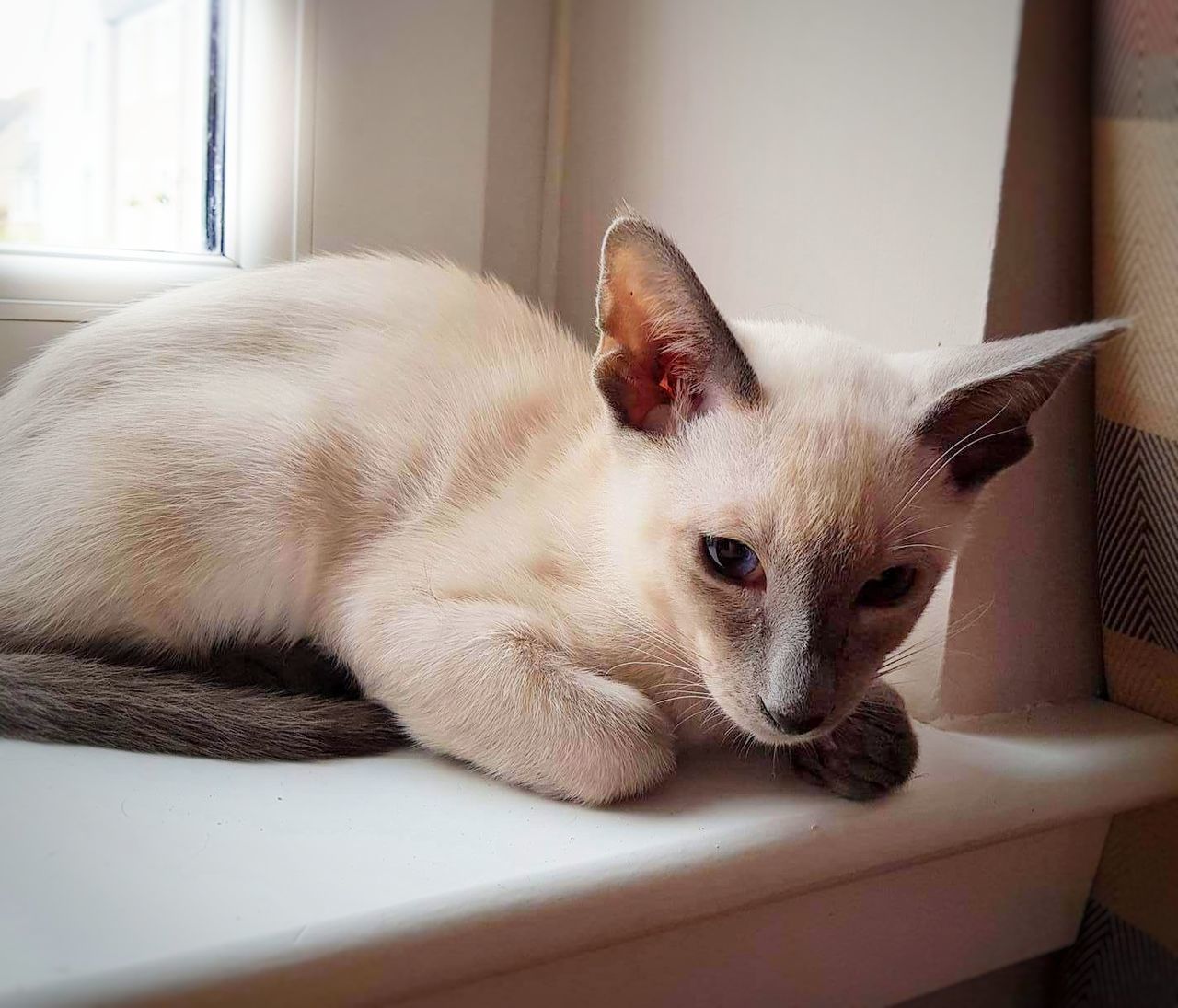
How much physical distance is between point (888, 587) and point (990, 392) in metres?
0.18

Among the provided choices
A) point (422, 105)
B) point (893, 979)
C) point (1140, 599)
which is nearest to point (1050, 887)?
A: point (893, 979)

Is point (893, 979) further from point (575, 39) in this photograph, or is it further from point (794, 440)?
point (575, 39)

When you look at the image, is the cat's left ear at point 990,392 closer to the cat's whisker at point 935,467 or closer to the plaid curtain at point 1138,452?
the cat's whisker at point 935,467

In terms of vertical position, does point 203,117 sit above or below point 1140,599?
above

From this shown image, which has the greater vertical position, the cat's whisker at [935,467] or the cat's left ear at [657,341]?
the cat's left ear at [657,341]

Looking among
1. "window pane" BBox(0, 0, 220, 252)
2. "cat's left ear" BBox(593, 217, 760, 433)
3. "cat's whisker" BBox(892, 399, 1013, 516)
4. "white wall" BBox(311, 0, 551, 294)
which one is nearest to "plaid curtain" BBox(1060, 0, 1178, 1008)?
"cat's whisker" BBox(892, 399, 1013, 516)

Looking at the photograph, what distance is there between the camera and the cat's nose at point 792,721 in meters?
0.90

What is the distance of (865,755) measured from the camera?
1026mm

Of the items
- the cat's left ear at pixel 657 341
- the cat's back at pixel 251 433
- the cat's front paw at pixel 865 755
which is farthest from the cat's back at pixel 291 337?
the cat's front paw at pixel 865 755

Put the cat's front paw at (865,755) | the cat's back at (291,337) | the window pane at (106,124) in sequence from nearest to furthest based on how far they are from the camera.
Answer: the cat's front paw at (865,755) < the cat's back at (291,337) < the window pane at (106,124)

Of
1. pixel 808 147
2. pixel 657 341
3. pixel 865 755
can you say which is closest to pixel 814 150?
pixel 808 147

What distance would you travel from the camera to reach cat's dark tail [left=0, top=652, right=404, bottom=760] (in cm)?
99

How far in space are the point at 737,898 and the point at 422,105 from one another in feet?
3.53

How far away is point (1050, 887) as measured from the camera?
1285 millimetres
